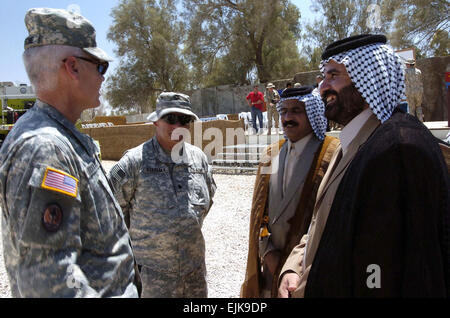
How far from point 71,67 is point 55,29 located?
15 cm

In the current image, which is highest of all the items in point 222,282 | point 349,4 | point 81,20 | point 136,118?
point 349,4

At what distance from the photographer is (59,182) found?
1.17 meters


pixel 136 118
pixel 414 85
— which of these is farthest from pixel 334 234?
pixel 136 118

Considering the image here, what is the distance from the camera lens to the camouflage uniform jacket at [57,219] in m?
1.13

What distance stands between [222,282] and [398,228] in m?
3.33

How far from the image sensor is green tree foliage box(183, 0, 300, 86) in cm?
3091

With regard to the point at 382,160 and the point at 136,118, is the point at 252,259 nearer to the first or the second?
the point at 382,160

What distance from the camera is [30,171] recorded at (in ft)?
3.78

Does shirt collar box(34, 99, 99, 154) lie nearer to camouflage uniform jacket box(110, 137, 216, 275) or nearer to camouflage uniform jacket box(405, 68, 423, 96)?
camouflage uniform jacket box(110, 137, 216, 275)

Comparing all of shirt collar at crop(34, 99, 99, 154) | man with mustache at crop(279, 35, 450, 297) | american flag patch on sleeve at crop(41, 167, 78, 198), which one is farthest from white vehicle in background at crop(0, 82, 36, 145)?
man with mustache at crop(279, 35, 450, 297)

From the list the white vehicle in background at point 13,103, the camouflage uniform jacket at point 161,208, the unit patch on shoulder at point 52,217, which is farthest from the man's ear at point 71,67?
the white vehicle in background at point 13,103

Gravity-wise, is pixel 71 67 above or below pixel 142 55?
below

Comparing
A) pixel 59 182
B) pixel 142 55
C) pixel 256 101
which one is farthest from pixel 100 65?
pixel 142 55

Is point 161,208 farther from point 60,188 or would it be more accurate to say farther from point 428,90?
point 428,90
